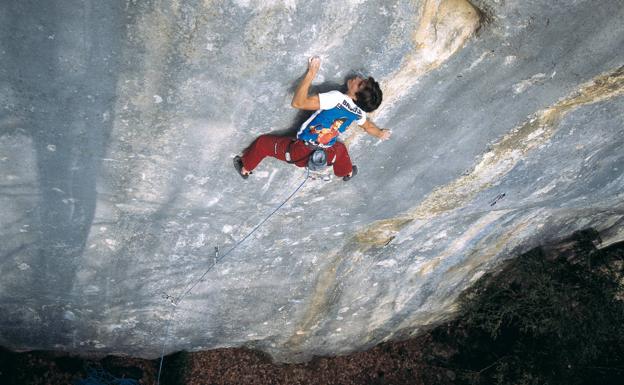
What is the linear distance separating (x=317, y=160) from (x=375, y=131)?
1.72ft

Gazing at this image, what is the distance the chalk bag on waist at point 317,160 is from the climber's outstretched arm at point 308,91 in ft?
1.32

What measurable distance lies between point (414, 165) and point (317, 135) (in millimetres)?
1281

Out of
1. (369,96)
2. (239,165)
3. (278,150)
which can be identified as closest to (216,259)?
(239,165)

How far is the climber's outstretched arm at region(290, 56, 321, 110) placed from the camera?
2744 mm

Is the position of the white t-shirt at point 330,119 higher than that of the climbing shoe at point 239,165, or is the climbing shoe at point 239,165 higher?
the climbing shoe at point 239,165

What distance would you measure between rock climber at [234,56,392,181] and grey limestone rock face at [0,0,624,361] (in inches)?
4.3

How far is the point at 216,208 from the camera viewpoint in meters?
3.89

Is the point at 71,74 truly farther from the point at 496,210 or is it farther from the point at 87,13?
the point at 496,210

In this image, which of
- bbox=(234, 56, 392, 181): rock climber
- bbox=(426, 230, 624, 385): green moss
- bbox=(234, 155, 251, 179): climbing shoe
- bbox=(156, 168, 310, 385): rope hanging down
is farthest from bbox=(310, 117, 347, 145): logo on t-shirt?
bbox=(426, 230, 624, 385): green moss

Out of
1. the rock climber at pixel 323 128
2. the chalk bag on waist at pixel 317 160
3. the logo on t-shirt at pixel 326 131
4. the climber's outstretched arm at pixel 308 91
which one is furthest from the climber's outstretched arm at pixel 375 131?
the climber's outstretched arm at pixel 308 91

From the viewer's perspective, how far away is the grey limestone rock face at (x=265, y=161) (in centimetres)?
262

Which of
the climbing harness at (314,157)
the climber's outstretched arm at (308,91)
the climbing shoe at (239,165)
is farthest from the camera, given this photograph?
the climbing shoe at (239,165)

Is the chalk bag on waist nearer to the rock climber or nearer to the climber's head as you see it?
the rock climber

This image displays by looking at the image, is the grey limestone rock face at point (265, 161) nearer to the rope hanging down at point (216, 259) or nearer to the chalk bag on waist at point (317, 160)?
the rope hanging down at point (216, 259)
